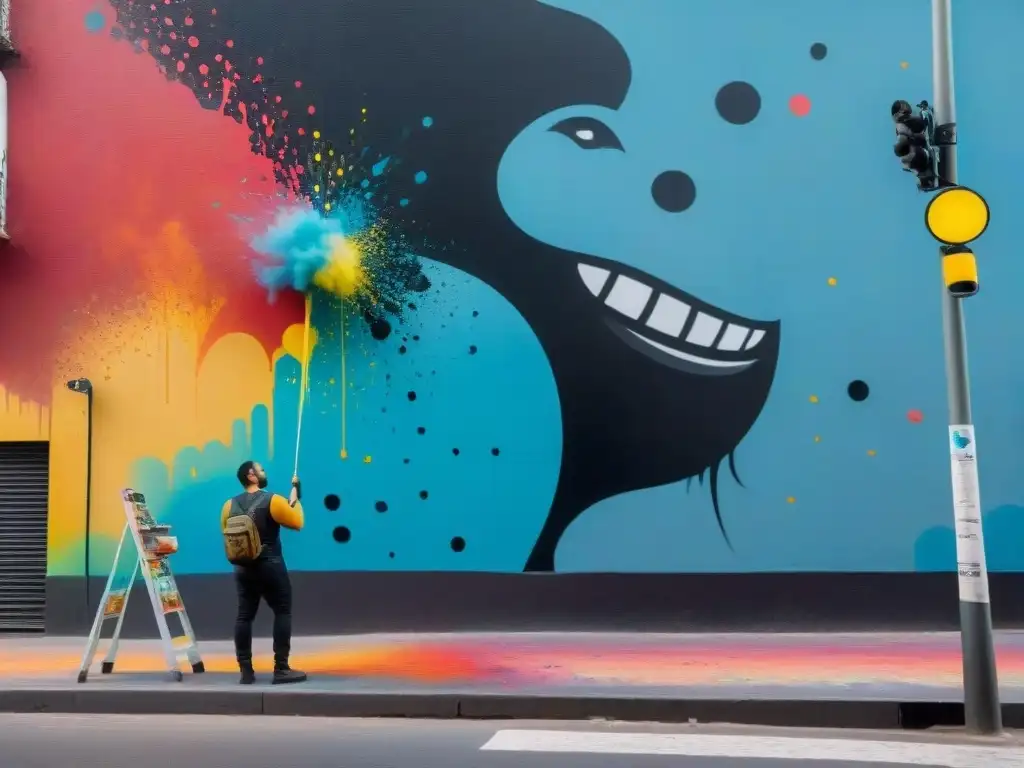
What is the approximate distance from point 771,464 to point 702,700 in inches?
161

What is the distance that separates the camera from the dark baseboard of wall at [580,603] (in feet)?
33.8

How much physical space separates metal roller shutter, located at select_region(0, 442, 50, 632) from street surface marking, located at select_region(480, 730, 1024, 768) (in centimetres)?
705

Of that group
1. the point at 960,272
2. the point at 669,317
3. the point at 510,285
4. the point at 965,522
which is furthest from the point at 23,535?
the point at 960,272

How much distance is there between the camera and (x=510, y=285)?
1076cm

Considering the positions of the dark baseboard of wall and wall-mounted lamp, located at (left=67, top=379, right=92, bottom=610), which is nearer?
the dark baseboard of wall

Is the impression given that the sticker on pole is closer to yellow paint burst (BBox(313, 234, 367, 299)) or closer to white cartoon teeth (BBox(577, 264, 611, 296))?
white cartoon teeth (BBox(577, 264, 611, 296))

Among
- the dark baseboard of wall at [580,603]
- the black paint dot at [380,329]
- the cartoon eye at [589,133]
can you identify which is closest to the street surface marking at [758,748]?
the dark baseboard of wall at [580,603]

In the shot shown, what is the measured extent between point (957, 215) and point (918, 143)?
2.01 ft

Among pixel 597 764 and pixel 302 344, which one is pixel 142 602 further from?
pixel 597 764

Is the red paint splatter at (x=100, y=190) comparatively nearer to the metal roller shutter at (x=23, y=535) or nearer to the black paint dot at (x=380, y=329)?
the metal roller shutter at (x=23, y=535)

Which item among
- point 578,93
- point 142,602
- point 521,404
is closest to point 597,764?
point 521,404

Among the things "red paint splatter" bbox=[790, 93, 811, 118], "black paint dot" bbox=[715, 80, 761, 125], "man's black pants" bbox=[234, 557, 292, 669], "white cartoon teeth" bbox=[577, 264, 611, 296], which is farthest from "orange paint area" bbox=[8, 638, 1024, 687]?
"red paint splatter" bbox=[790, 93, 811, 118]

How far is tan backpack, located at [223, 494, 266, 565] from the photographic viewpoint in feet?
25.5

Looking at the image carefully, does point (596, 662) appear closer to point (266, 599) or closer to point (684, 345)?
point (266, 599)
